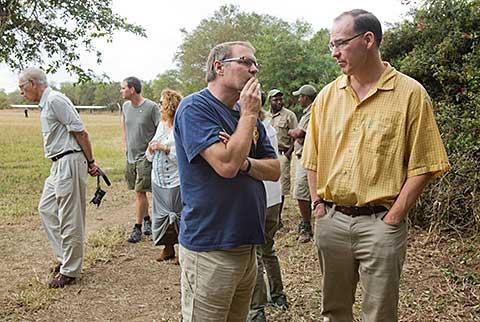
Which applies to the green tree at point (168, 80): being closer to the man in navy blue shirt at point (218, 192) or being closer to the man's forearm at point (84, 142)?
the man's forearm at point (84, 142)

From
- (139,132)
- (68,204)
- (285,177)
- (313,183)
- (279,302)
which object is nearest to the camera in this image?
(313,183)

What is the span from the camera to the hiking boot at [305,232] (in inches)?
240

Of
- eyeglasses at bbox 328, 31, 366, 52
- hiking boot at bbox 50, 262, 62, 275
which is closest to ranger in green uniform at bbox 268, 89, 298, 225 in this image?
hiking boot at bbox 50, 262, 62, 275

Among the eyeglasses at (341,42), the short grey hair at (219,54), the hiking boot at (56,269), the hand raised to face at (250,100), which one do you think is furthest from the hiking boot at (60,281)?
the eyeglasses at (341,42)

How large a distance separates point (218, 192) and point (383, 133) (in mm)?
893

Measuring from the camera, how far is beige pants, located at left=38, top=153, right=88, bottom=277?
4684 millimetres

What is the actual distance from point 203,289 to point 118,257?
3413 mm

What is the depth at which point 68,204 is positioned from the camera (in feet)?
15.5

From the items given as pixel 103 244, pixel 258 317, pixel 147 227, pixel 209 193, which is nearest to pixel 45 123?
pixel 103 244

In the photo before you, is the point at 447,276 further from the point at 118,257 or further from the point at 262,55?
the point at 262,55

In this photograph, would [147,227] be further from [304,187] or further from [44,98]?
[44,98]

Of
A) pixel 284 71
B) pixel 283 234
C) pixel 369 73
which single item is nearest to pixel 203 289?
pixel 369 73

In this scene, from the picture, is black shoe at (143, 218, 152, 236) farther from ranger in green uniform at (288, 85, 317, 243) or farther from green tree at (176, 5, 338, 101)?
green tree at (176, 5, 338, 101)

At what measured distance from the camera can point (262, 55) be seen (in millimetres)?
21891
